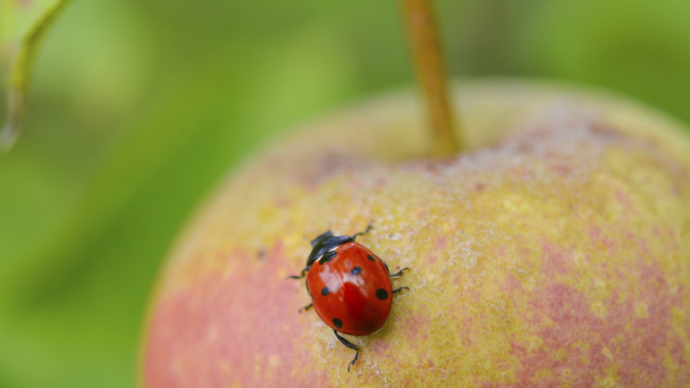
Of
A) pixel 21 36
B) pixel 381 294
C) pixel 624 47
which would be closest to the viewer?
pixel 381 294

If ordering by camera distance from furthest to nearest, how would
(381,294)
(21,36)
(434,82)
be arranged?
(434,82), (21,36), (381,294)

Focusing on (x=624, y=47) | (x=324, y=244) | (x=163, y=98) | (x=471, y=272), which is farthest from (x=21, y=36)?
(x=624, y=47)

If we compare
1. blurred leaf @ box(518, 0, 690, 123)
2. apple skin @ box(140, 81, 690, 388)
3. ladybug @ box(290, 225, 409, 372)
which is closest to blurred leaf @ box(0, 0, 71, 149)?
apple skin @ box(140, 81, 690, 388)

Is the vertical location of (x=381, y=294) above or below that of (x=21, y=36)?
below

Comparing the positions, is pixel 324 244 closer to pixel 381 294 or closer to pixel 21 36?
pixel 381 294

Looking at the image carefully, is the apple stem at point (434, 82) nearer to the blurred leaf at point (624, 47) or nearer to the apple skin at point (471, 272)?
the apple skin at point (471, 272)

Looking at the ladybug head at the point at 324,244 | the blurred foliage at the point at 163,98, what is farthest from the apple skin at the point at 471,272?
the blurred foliage at the point at 163,98

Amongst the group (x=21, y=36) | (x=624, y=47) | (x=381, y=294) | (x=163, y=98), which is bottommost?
(x=624, y=47)
